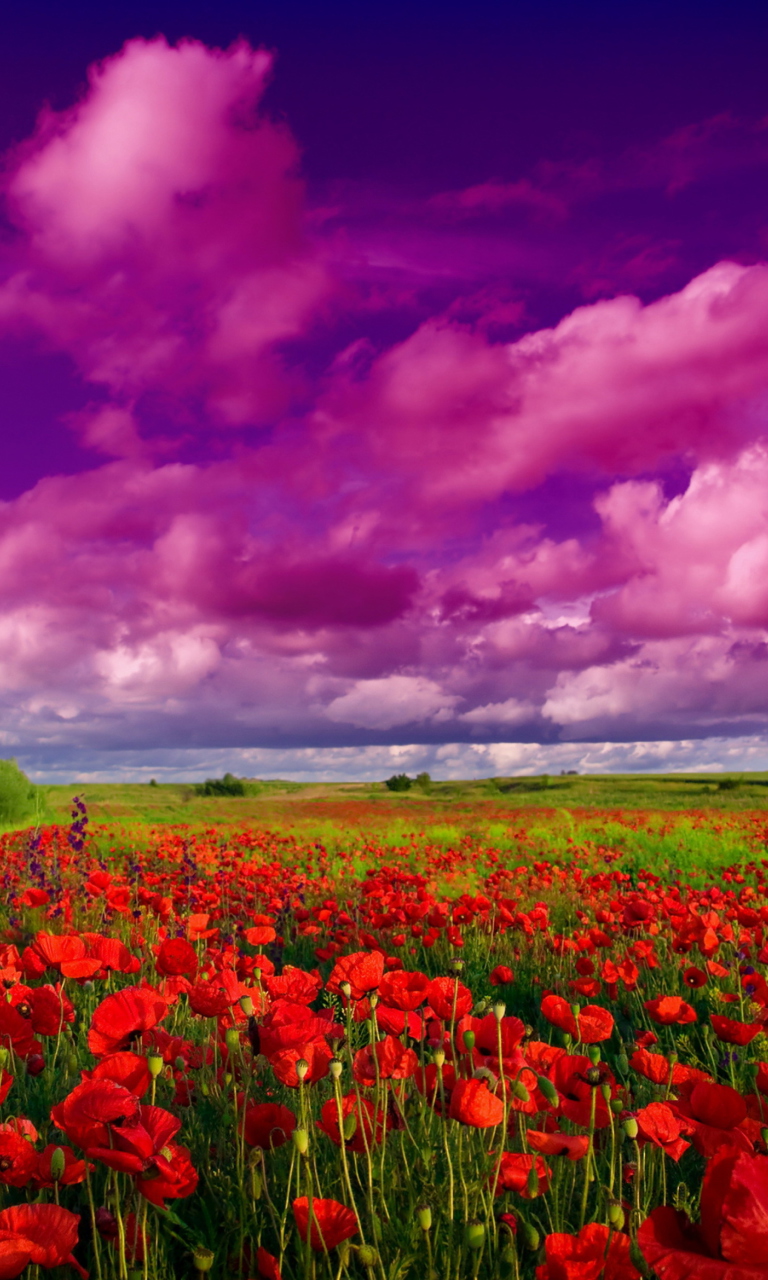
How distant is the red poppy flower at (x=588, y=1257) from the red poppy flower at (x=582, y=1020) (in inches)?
35.5

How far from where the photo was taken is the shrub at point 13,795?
29812 mm

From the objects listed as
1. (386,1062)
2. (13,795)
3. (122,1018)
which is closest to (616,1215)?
(386,1062)

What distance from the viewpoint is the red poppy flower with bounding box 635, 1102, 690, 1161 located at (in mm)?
2002

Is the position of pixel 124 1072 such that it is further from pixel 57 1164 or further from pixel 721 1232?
pixel 721 1232

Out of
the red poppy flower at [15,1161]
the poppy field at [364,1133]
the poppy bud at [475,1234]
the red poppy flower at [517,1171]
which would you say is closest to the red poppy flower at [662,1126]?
the poppy field at [364,1133]

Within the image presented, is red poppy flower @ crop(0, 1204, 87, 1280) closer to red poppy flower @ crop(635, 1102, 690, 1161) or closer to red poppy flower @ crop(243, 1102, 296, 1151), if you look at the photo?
red poppy flower @ crop(243, 1102, 296, 1151)

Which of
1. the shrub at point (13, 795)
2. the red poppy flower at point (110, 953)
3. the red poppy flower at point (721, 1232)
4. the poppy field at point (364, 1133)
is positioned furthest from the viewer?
the shrub at point (13, 795)

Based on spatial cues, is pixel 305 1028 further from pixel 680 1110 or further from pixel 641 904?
pixel 641 904

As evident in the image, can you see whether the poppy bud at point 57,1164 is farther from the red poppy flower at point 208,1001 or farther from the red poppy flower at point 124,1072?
the red poppy flower at point 208,1001

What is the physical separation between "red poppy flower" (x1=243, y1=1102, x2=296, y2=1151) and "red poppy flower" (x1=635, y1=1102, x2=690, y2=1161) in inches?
35.8

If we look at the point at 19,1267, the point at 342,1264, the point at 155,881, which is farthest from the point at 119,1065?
the point at 155,881

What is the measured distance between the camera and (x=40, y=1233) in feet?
5.12

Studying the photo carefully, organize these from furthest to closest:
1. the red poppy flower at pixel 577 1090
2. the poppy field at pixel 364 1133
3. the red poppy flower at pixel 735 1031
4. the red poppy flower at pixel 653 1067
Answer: the red poppy flower at pixel 735 1031 → the red poppy flower at pixel 653 1067 → the red poppy flower at pixel 577 1090 → the poppy field at pixel 364 1133

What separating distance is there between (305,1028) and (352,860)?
33.2 ft
